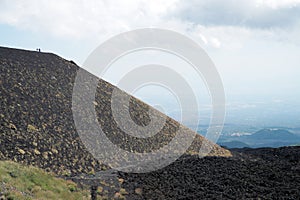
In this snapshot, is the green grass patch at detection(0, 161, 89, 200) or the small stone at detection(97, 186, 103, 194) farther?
the small stone at detection(97, 186, 103, 194)

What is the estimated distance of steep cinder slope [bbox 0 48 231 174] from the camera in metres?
25.5

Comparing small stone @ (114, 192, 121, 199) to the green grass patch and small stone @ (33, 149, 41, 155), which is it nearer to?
the green grass patch

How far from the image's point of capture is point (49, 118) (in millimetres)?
31438

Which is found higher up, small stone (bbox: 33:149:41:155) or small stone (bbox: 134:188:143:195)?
small stone (bbox: 33:149:41:155)

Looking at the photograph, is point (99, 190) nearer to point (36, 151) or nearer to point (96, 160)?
point (96, 160)

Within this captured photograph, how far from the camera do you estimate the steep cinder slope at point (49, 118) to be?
25.5m

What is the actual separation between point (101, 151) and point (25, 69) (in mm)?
16282

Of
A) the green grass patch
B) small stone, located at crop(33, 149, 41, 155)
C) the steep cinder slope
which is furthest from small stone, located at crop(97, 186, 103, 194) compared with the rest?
small stone, located at crop(33, 149, 41, 155)

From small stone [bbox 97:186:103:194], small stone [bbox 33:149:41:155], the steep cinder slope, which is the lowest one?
small stone [bbox 97:186:103:194]

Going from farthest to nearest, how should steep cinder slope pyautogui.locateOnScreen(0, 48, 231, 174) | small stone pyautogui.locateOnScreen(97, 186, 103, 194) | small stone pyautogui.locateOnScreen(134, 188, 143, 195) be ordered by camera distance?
steep cinder slope pyautogui.locateOnScreen(0, 48, 231, 174) < small stone pyautogui.locateOnScreen(134, 188, 143, 195) < small stone pyautogui.locateOnScreen(97, 186, 103, 194)

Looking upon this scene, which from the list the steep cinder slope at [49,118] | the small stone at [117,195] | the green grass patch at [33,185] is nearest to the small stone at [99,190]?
the green grass patch at [33,185]

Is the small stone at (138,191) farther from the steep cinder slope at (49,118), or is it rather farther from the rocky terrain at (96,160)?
the steep cinder slope at (49,118)

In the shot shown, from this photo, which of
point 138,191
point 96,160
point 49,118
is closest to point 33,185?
point 138,191

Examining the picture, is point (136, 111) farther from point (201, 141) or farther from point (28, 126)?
point (28, 126)
